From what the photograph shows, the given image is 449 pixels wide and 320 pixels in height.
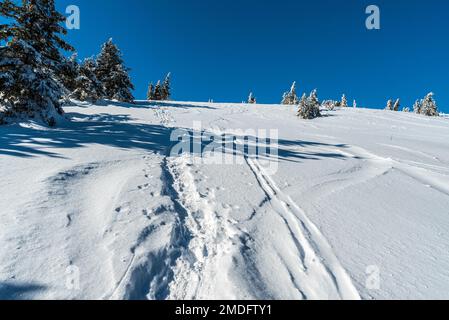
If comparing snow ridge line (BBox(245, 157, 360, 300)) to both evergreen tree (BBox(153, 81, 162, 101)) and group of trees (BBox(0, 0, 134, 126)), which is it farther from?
evergreen tree (BBox(153, 81, 162, 101))

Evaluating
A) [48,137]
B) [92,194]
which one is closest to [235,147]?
[92,194]

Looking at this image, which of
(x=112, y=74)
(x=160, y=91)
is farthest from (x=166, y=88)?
(x=112, y=74)

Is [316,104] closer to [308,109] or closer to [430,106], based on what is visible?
[308,109]

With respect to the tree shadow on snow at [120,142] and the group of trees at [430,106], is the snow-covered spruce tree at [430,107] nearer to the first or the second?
the group of trees at [430,106]

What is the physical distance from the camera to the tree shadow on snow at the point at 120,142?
266 inches

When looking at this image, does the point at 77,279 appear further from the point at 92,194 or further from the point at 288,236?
the point at 288,236

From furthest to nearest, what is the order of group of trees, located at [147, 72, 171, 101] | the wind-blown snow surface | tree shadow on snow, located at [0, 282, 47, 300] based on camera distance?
group of trees, located at [147, 72, 171, 101], the wind-blown snow surface, tree shadow on snow, located at [0, 282, 47, 300]

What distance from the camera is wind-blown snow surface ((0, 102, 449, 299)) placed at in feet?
9.09

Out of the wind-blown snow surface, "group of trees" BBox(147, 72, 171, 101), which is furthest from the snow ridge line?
"group of trees" BBox(147, 72, 171, 101)

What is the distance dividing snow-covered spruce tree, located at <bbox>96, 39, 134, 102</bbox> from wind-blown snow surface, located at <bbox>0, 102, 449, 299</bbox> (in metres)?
21.9

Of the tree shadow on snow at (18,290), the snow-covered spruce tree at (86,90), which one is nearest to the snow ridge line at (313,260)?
the tree shadow on snow at (18,290)

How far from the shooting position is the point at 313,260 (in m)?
3.32

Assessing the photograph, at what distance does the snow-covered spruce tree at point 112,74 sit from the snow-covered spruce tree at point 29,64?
1529 cm

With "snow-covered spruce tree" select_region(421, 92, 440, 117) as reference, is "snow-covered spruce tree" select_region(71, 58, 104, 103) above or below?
below
